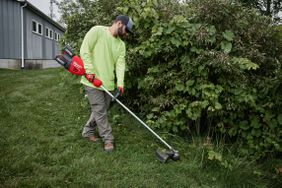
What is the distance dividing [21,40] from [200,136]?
11774 mm

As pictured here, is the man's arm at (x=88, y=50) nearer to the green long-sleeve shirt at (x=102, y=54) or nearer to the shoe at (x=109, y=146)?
the green long-sleeve shirt at (x=102, y=54)

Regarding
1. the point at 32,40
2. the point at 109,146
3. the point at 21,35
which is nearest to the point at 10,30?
the point at 21,35

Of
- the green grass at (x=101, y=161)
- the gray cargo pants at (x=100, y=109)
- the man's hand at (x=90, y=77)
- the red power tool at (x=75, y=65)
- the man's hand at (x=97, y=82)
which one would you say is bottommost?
the green grass at (x=101, y=161)

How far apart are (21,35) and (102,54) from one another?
11.4 meters

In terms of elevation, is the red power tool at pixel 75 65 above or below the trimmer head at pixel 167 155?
above

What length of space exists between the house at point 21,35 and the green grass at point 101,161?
6462 millimetres

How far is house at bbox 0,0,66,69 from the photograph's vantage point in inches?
496

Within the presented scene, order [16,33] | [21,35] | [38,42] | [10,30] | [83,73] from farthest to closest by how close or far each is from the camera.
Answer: [38,42] → [21,35] → [16,33] → [10,30] → [83,73]

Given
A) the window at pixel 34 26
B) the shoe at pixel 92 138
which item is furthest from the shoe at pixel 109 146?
the window at pixel 34 26

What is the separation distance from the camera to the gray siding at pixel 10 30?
12376mm

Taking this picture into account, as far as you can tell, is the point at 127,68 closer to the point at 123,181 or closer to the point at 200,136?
the point at 200,136

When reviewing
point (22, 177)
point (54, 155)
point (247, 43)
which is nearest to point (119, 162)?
point (54, 155)

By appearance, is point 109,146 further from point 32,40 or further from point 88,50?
point 32,40

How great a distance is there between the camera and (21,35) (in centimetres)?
1388
